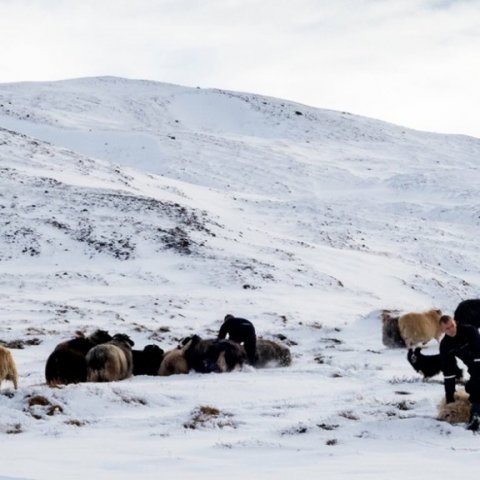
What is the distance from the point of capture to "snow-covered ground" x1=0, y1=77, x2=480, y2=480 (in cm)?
903

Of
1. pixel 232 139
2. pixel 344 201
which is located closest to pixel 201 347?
pixel 344 201

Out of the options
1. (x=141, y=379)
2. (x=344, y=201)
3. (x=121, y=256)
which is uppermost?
(x=344, y=201)

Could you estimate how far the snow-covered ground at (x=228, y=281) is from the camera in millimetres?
9031

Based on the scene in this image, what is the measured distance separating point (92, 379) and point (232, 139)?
60.4m

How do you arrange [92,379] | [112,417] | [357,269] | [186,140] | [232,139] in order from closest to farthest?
[112,417], [92,379], [357,269], [186,140], [232,139]

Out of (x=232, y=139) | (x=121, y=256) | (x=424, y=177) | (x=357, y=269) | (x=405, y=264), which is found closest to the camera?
(x=121, y=256)

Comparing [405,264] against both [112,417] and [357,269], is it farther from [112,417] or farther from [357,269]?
[112,417]

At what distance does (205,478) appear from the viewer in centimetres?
756

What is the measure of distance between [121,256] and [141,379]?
1532 centimetres

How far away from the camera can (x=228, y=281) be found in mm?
27188

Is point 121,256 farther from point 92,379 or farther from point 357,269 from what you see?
point 92,379

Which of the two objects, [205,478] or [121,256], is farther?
[121,256]

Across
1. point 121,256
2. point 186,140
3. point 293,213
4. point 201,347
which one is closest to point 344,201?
point 293,213

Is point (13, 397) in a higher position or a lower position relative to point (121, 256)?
lower
